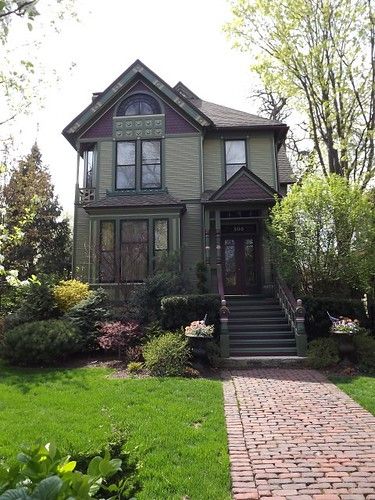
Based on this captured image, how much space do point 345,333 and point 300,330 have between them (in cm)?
→ 124

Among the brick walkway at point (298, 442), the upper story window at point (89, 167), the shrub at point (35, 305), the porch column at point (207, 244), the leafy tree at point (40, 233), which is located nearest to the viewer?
the brick walkway at point (298, 442)

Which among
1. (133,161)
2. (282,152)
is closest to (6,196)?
(133,161)

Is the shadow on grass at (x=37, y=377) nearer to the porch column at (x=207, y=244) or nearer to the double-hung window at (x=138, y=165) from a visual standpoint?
the porch column at (x=207, y=244)

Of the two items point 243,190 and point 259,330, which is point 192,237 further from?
point 259,330

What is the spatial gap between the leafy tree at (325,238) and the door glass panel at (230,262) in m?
4.05

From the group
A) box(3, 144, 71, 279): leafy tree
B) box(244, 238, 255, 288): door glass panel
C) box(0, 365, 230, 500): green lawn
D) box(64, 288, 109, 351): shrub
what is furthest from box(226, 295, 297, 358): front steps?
box(3, 144, 71, 279): leafy tree

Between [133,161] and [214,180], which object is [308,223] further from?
[133,161]

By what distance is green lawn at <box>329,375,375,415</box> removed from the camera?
7.46 m

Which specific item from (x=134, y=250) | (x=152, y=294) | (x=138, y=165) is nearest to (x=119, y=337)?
(x=152, y=294)

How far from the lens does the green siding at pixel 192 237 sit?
56.7 feet

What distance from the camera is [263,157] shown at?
60.0 ft

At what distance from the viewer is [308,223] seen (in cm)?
1347

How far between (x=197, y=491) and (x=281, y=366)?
720 centimetres

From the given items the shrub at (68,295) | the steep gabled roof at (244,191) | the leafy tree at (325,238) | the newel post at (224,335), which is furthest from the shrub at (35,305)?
the leafy tree at (325,238)
